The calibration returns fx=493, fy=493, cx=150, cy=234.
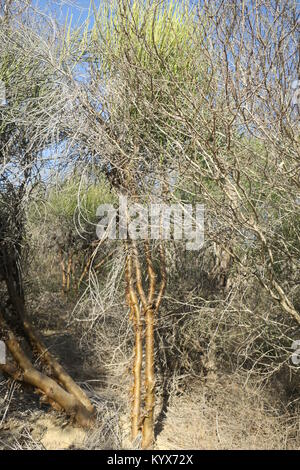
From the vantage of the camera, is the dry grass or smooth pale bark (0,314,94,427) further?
the dry grass

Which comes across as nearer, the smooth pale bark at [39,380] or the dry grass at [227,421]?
the smooth pale bark at [39,380]

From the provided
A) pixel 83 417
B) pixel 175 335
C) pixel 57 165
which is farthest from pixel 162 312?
pixel 57 165

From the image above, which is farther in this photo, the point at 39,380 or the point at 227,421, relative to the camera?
the point at 227,421

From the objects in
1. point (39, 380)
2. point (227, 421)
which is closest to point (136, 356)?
point (39, 380)

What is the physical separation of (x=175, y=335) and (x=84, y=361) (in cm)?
162

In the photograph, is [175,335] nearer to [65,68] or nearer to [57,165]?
[57,165]

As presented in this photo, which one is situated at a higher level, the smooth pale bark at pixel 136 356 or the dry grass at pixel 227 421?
the smooth pale bark at pixel 136 356

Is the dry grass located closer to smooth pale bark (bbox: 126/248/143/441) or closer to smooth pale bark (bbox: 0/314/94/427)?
smooth pale bark (bbox: 126/248/143/441)

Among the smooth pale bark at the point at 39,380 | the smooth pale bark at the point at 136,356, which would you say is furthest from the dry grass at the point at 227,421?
the smooth pale bark at the point at 39,380

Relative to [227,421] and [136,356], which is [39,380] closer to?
[136,356]

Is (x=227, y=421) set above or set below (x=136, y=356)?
below

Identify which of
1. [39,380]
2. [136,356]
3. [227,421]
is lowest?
[227,421]

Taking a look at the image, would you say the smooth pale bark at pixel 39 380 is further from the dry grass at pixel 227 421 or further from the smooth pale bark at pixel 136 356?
the dry grass at pixel 227 421

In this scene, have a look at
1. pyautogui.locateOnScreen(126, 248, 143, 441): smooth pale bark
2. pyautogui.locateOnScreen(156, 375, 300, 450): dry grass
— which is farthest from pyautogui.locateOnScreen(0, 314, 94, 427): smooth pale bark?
pyautogui.locateOnScreen(156, 375, 300, 450): dry grass
